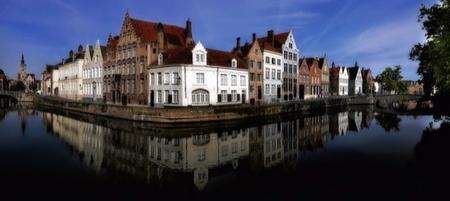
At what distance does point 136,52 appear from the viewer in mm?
54281

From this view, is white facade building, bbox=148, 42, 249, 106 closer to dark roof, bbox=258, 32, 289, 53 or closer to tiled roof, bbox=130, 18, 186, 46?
tiled roof, bbox=130, 18, 186, 46

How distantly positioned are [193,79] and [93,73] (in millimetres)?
35218

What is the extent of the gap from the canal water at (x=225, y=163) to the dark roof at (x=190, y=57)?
1314 centimetres

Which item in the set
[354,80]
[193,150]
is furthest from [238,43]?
[354,80]

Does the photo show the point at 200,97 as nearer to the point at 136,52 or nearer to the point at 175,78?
the point at 175,78

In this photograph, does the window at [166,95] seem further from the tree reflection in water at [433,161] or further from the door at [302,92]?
the door at [302,92]

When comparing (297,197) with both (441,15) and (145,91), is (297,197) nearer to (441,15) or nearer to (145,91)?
(441,15)

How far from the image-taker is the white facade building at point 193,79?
45219mm

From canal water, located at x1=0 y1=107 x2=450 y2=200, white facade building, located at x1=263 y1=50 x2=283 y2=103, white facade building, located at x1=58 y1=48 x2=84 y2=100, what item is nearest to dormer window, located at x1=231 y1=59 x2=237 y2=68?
white facade building, located at x1=263 y1=50 x2=283 y2=103

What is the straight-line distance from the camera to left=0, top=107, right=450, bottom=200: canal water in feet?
50.3

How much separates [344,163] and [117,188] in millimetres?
13304

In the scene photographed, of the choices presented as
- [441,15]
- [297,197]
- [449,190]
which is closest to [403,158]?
[449,190]

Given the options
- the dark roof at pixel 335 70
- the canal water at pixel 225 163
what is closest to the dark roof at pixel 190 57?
the canal water at pixel 225 163

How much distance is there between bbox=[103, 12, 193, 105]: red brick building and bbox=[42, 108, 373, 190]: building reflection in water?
53.5 ft
